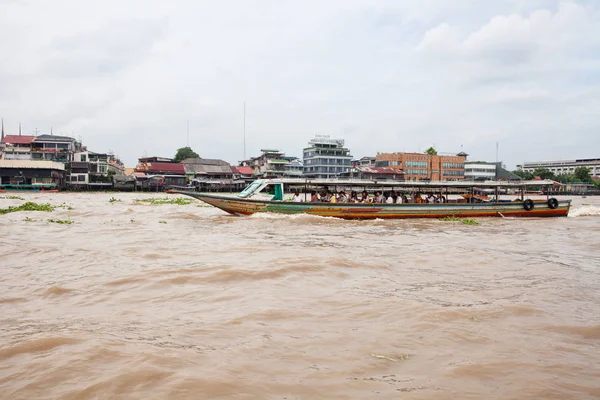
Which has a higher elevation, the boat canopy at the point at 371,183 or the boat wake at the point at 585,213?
the boat canopy at the point at 371,183

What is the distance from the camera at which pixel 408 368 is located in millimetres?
3107

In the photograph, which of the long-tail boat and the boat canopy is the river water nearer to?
the long-tail boat

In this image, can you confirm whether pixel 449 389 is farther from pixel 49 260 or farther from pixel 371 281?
pixel 49 260

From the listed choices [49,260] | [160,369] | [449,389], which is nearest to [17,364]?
Result: [160,369]

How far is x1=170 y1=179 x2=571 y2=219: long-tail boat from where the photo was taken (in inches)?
610

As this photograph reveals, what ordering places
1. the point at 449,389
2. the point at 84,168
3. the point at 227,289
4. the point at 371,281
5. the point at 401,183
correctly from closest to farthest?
1. the point at 449,389
2. the point at 227,289
3. the point at 371,281
4. the point at 401,183
5. the point at 84,168

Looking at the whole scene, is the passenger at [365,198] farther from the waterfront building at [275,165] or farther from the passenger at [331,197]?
the waterfront building at [275,165]

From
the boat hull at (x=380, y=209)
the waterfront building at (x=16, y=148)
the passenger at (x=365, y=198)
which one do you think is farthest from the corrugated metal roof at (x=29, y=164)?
the passenger at (x=365, y=198)

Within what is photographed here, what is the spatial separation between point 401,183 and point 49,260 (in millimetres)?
12985

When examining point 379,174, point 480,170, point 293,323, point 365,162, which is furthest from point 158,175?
point 293,323

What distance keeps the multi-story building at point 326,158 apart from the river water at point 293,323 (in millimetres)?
50863

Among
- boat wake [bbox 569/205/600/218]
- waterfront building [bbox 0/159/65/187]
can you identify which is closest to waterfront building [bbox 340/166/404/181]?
boat wake [bbox 569/205/600/218]

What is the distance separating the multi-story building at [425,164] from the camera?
61.1 metres

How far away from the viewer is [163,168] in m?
56.1
